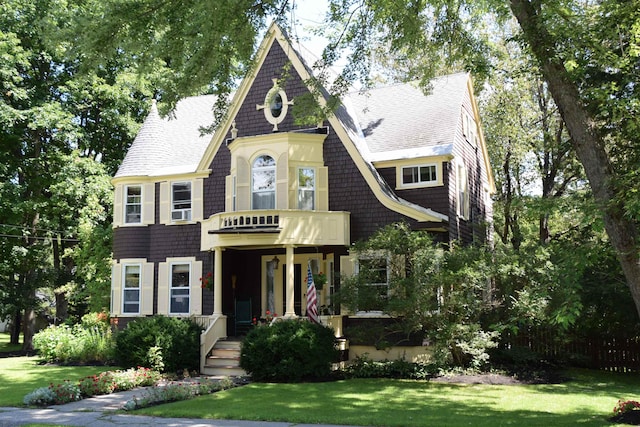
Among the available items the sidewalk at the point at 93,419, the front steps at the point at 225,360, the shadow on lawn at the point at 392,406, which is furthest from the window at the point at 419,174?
the sidewalk at the point at 93,419

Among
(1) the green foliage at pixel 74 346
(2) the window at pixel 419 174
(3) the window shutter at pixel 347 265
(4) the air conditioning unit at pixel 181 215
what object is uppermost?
(2) the window at pixel 419 174

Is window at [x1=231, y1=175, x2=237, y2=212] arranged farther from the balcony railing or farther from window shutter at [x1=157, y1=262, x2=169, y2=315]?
window shutter at [x1=157, y1=262, x2=169, y2=315]

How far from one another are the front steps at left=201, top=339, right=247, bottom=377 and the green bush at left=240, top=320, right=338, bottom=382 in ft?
4.72

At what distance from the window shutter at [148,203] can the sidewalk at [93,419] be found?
11.2m

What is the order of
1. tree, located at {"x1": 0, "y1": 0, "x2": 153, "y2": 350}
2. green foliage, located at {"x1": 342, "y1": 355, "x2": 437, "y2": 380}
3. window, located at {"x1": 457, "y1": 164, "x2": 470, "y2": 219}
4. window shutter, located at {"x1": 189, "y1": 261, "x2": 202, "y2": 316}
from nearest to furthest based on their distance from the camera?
green foliage, located at {"x1": 342, "y1": 355, "x2": 437, "y2": 380} < window, located at {"x1": 457, "y1": 164, "x2": 470, "y2": 219} < window shutter, located at {"x1": 189, "y1": 261, "x2": 202, "y2": 316} < tree, located at {"x1": 0, "y1": 0, "x2": 153, "y2": 350}

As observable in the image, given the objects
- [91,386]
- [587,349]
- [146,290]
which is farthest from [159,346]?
[587,349]

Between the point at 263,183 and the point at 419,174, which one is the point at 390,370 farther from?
the point at 263,183

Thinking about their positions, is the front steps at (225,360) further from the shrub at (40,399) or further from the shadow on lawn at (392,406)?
the shrub at (40,399)

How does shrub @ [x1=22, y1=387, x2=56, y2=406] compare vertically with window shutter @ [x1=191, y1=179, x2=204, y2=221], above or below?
below

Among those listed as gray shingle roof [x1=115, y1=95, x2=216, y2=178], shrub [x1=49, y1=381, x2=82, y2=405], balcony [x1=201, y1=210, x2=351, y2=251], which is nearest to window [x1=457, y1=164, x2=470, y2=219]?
balcony [x1=201, y1=210, x2=351, y2=251]

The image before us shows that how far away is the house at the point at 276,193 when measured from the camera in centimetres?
2027

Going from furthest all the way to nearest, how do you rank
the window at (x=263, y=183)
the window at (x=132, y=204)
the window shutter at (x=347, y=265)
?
the window at (x=132, y=204)
the window at (x=263, y=183)
the window shutter at (x=347, y=265)

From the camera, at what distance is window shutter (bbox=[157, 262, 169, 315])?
2330cm

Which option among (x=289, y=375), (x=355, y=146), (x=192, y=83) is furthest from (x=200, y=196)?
(x=192, y=83)
